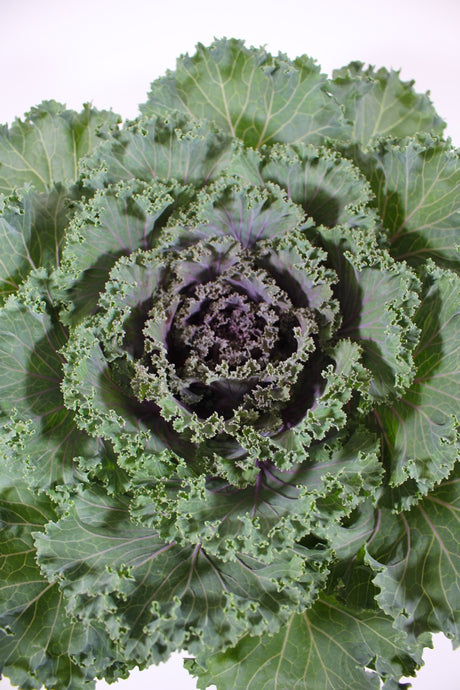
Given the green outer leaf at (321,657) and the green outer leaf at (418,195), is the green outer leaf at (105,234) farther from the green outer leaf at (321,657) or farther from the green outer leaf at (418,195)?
the green outer leaf at (321,657)

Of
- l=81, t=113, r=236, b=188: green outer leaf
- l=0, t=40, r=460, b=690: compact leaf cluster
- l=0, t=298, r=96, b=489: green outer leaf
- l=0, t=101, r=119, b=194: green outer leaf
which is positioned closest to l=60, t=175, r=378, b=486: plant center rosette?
l=0, t=40, r=460, b=690: compact leaf cluster

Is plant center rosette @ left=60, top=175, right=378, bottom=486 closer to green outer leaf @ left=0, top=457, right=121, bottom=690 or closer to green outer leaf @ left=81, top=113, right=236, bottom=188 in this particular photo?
green outer leaf @ left=81, top=113, right=236, bottom=188

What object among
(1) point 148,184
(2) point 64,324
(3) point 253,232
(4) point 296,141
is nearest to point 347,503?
(3) point 253,232

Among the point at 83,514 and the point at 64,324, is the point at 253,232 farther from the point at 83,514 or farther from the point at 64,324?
the point at 83,514

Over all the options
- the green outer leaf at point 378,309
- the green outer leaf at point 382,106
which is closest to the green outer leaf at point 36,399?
the green outer leaf at point 378,309

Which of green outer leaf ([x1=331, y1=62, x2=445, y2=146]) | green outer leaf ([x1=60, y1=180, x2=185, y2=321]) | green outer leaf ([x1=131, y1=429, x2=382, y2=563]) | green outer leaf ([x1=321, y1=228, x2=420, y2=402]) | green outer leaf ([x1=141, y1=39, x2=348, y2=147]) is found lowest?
green outer leaf ([x1=131, y1=429, x2=382, y2=563])

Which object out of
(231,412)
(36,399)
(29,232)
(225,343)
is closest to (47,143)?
(29,232)
